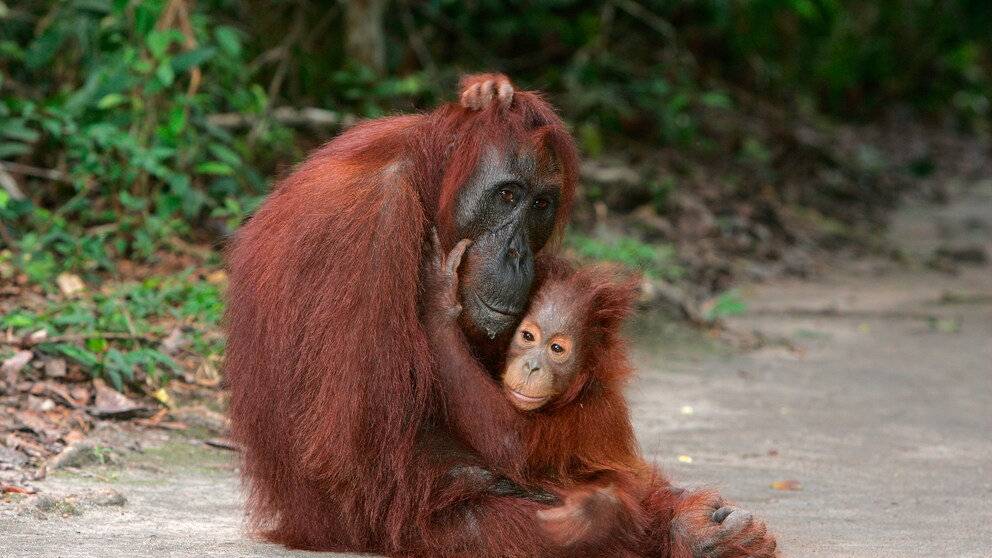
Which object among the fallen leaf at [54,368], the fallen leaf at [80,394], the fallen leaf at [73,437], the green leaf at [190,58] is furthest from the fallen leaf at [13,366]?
the green leaf at [190,58]

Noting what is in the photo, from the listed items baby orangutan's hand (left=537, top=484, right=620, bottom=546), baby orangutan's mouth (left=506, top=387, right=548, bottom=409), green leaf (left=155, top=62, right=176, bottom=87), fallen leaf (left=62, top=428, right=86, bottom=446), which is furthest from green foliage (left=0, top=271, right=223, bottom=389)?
baby orangutan's hand (left=537, top=484, right=620, bottom=546)

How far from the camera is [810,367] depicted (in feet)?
21.0

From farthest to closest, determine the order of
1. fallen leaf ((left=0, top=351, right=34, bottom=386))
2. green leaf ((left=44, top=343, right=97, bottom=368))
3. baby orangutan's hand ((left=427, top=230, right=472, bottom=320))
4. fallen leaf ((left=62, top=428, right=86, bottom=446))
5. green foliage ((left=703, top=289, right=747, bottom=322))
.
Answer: green foliage ((left=703, top=289, right=747, bottom=322))
green leaf ((left=44, top=343, right=97, bottom=368))
fallen leaf ((left=0, top=351, right=34, bottom=386))
fallen leaf ((left=62, top=428, right=86, bottom=446))
baby orangutan's hand ((left=427, top=230, right=472, bottom=320))

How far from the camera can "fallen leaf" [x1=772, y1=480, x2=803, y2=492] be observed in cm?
416

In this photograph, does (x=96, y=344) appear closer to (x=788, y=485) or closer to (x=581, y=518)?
(x=581, y=518)

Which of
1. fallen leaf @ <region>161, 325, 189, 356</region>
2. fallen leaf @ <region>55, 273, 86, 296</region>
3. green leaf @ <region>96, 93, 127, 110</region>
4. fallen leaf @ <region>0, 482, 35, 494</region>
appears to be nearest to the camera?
fallen leaf @ <region>0, 482, 35, 494</region>

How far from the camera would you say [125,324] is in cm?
482

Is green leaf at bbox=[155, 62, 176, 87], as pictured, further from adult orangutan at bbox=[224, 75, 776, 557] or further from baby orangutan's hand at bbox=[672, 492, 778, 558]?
baby orangutan's hand at bbox=[672, 492, 778, 558]

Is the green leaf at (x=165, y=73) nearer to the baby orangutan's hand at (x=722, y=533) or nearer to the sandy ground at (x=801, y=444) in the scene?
the sandy ground at (x=801, y=444)

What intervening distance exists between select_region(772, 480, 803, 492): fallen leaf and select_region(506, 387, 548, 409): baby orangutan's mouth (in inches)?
56.1

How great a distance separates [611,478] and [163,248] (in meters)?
3.78

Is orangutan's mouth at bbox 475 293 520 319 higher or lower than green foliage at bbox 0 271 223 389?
higher


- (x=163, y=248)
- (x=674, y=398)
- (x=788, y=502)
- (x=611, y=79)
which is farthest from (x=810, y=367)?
(x=611, y=79)

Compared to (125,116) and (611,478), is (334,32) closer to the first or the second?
(125,116)
